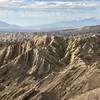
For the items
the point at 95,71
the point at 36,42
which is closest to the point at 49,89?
the point at 95,71

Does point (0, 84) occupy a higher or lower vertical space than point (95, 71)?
lower

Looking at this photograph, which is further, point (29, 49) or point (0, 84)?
point (29, 49)

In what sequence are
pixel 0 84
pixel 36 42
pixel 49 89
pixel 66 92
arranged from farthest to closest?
1. pixel 36 42
2. pixel 0 84
3. pixel 49 89
4. pixel 66 92

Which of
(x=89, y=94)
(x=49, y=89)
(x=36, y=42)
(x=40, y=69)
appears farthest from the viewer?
(x=36, y=42)

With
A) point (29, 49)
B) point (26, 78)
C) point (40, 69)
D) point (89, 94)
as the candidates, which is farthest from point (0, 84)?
point (89, 94)

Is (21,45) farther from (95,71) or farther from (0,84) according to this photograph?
(95,71)

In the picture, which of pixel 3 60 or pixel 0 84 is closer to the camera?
pixel 0 84

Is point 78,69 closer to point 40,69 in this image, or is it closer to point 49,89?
point 49,89
